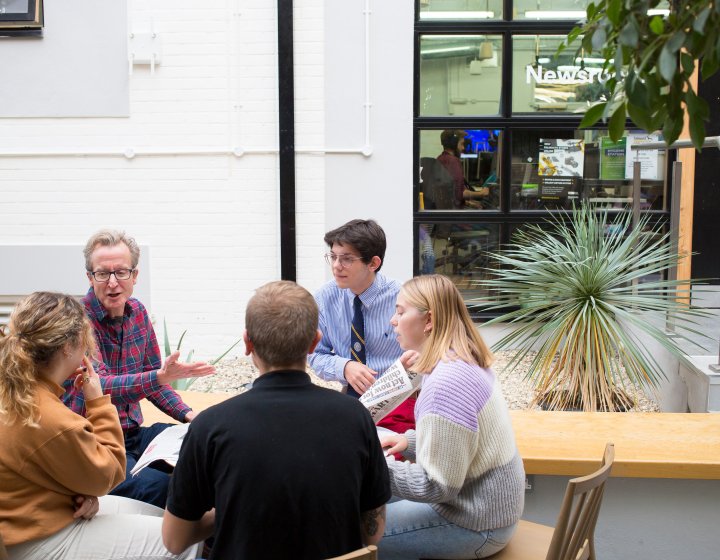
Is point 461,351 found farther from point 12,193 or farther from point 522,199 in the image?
point 12,193

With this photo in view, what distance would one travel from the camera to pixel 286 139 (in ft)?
23.5

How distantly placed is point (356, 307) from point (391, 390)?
1.04 metres

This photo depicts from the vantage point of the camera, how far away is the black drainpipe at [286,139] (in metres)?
7.05

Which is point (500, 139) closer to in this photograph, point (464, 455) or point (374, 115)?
point (374, 115)

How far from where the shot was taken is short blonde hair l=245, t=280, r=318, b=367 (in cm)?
213

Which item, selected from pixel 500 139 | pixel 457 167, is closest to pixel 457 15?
pixel 500 139

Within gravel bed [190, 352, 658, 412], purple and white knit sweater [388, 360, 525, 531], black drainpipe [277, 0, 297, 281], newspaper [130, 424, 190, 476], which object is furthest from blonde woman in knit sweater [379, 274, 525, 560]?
black drainpipe [277, 0, 297, 281]

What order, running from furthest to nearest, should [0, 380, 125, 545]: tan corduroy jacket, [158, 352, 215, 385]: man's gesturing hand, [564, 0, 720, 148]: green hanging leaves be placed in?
1. [158, 352, 215, 385]: man's gesturing hand
2. [0, 380, 125, 545]: tan corduroy jacket
3. [564, 0, 720, 148]: green hanging leaves

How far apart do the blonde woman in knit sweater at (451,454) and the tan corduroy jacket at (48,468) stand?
0.81m

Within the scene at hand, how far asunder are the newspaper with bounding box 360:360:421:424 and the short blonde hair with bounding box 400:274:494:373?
122 millimetres

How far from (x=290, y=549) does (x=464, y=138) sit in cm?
564

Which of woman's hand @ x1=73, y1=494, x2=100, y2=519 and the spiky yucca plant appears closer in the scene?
woman's hand @ x1=73, y1=494, x2=100, y2=519

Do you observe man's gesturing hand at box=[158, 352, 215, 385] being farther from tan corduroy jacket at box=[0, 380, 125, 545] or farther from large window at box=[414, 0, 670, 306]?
large window at box=[414, 0, 670, 306]

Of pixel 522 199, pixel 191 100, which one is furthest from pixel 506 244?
pixel 191 100
